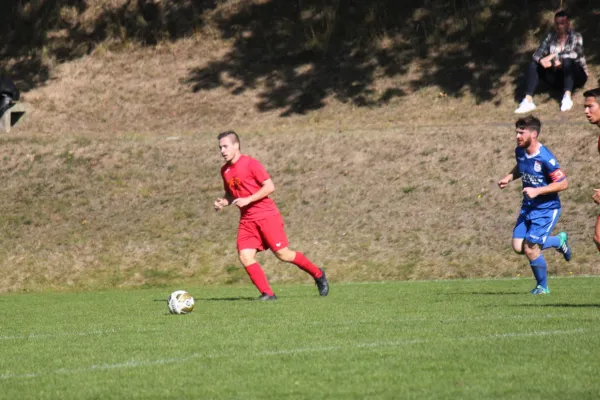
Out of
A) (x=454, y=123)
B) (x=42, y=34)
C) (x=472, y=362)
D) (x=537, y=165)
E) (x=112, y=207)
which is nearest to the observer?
(x=472, y=362)

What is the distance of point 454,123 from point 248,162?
432 inches

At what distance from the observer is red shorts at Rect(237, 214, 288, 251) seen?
12508 mm

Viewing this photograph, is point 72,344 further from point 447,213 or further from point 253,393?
point 447,213

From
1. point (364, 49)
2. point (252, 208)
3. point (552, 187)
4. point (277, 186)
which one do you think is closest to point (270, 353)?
point (552, 187)

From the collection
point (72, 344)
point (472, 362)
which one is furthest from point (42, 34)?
point (472, 362)

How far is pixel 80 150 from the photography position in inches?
911

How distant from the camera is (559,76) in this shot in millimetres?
21844

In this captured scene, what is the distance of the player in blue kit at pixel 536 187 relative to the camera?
1171 cm

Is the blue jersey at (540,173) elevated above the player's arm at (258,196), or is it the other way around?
the player's arm at (258,196)

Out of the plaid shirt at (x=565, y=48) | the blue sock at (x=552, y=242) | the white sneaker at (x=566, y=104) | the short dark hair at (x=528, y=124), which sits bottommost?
the white sneaker at (x=566, y=104)

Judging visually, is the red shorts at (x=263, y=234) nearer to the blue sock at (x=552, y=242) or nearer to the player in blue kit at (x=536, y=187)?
the player in blue kit at (x=536, y=187)

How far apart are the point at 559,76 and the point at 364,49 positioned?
5.62m

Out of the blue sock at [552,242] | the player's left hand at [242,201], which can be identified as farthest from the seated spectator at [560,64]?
the player's left hand at [242,201]

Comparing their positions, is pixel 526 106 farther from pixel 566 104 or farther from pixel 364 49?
pixel 364 49
